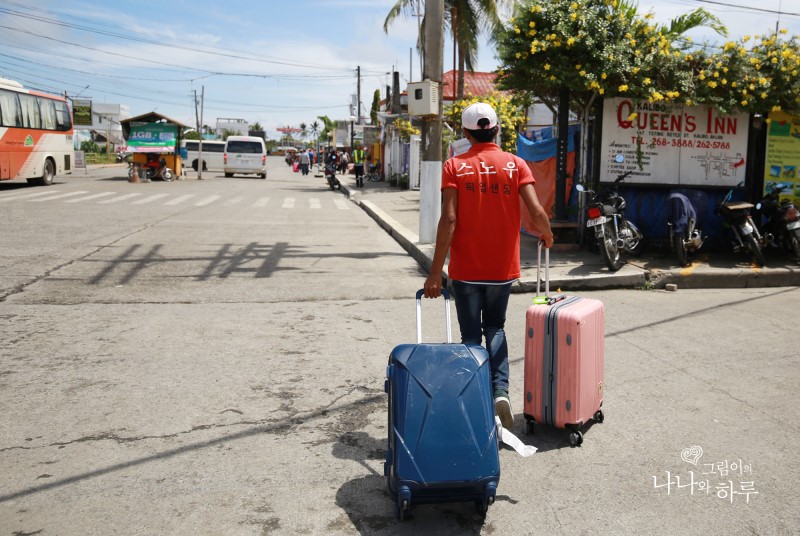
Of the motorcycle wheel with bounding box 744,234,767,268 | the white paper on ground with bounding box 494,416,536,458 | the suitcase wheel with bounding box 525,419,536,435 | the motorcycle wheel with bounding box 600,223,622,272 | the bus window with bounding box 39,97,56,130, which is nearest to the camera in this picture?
the white paper on ground with bounding box 494,416,536,458

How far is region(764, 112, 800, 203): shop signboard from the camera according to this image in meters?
10.5

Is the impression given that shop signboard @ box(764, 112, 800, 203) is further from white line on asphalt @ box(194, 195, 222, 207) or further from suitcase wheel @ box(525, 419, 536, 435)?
white line on asphalt @ box(194, 195, 222, 207)

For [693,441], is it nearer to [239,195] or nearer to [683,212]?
[683,212]

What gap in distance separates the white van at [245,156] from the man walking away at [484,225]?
36279mm

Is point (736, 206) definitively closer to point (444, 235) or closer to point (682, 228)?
point (682, 228)

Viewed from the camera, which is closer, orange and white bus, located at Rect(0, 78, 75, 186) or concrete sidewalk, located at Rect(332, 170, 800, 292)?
concrete sidewalk, located at Rect(332, 170, 800, 292)

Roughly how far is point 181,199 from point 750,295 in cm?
1668

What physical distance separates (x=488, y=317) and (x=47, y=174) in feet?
87.1

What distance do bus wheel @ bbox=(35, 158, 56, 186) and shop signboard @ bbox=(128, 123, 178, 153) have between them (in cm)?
433

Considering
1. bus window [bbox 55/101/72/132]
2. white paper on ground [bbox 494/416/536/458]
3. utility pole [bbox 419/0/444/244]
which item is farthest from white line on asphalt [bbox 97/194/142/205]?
white paper on ground [bbox 494/416/536/458]

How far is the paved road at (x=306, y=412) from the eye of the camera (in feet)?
11.0

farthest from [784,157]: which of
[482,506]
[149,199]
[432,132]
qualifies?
[149,199]

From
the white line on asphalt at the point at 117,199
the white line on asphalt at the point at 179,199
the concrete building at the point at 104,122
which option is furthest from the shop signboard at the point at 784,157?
the concrete building at the point at 104,122

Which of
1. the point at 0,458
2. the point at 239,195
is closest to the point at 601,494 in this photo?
the point at 0,458
